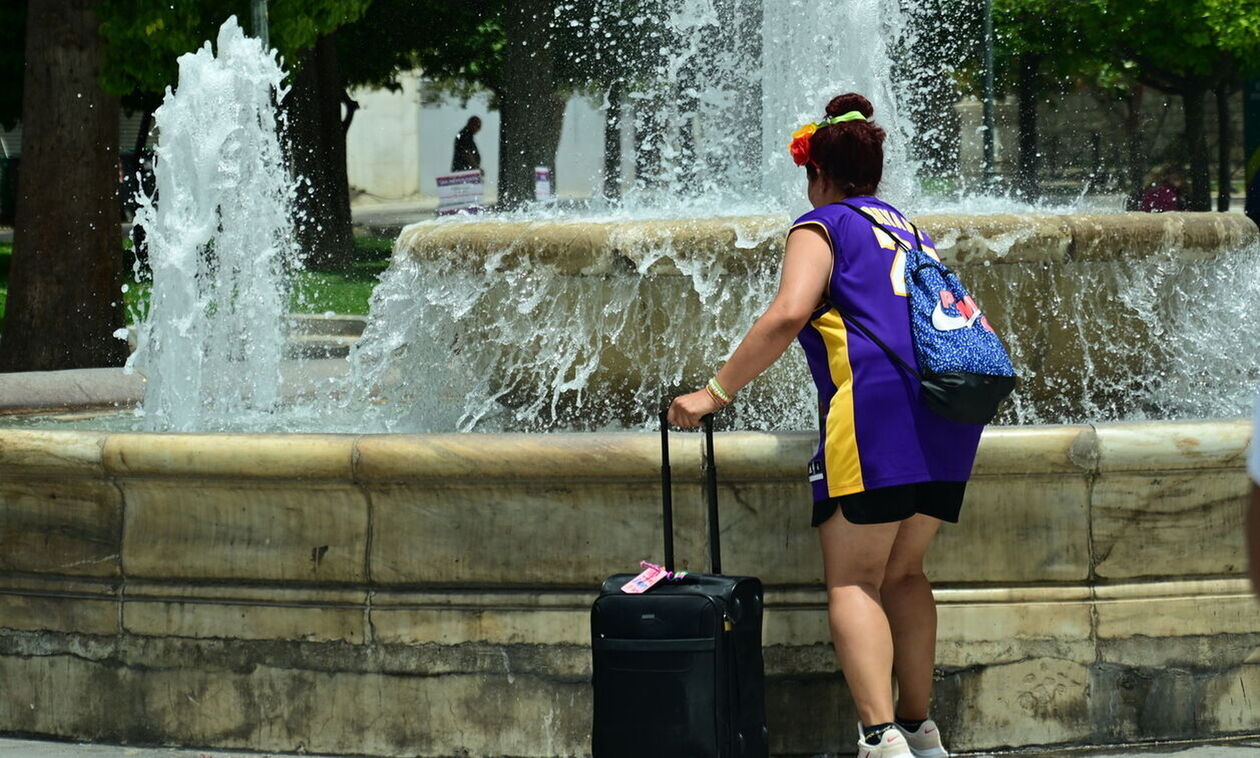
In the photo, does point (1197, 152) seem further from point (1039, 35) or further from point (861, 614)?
point (861, 614)

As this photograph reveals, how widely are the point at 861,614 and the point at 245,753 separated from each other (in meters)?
1.74

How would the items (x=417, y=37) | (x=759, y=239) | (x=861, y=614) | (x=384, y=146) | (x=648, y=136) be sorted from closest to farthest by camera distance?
(x=861, y=614), (x=759, y=239), (x=417, y=37), (x=648, y=136), (x=384, y=146)

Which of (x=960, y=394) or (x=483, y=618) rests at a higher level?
(x=960, y=394)

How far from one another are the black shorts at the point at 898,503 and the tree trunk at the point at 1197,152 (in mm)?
22323

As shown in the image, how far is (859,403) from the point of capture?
12.7 feet

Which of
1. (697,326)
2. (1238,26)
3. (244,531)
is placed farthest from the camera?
(1238,26)

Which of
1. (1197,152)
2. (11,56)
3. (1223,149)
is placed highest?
(11,56)

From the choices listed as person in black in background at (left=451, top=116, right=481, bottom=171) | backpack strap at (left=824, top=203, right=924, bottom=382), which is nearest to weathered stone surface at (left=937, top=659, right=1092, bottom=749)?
backpack strap at (left=824, top=203, right=924, bottom=382)

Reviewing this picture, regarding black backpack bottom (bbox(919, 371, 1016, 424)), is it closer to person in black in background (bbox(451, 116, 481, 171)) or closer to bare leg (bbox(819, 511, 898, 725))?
bare leg (bbox(819, 511, 898, 725))

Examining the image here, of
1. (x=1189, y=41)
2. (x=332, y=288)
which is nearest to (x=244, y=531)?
(x=332, y=288)

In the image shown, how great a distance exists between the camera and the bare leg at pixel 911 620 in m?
4.13

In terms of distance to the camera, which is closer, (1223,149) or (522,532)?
(522,532)

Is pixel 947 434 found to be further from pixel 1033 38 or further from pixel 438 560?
pixel 1033 38

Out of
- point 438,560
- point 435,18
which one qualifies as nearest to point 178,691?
point 438,560
